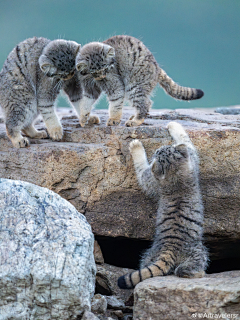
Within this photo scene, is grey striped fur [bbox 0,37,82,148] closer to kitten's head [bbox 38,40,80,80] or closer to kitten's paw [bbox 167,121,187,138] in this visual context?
kitten's head [bbox 38,40,80,80]

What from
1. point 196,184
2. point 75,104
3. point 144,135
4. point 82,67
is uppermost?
point 82,67

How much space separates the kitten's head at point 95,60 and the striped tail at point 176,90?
108 centimetres

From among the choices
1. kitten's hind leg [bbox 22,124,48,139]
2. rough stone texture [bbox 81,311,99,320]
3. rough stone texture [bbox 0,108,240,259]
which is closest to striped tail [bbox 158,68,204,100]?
rough stone texture [bbox 0,108,240,259]

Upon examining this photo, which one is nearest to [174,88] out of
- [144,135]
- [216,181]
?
[144,135]

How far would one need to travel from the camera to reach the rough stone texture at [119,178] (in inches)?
177

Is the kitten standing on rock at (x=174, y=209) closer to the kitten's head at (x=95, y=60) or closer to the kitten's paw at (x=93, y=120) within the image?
the kitten's paw at (x=93, y=120)

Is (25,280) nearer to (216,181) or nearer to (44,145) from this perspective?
(44,145)

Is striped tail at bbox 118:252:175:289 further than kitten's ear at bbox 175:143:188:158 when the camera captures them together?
No

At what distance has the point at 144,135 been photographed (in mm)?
4828

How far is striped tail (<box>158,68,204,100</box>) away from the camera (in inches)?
229

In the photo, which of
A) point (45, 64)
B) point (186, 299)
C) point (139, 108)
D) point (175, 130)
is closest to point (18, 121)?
point (45, 64)

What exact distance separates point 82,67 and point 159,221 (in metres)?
2.48

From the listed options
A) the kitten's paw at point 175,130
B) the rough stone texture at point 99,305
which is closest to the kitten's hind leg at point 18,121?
the kitten's paw at point 175,130

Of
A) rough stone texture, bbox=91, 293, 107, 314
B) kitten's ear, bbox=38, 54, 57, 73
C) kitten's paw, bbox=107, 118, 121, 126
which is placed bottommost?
rough stone texture, bbox=91, 293, 107, 314
